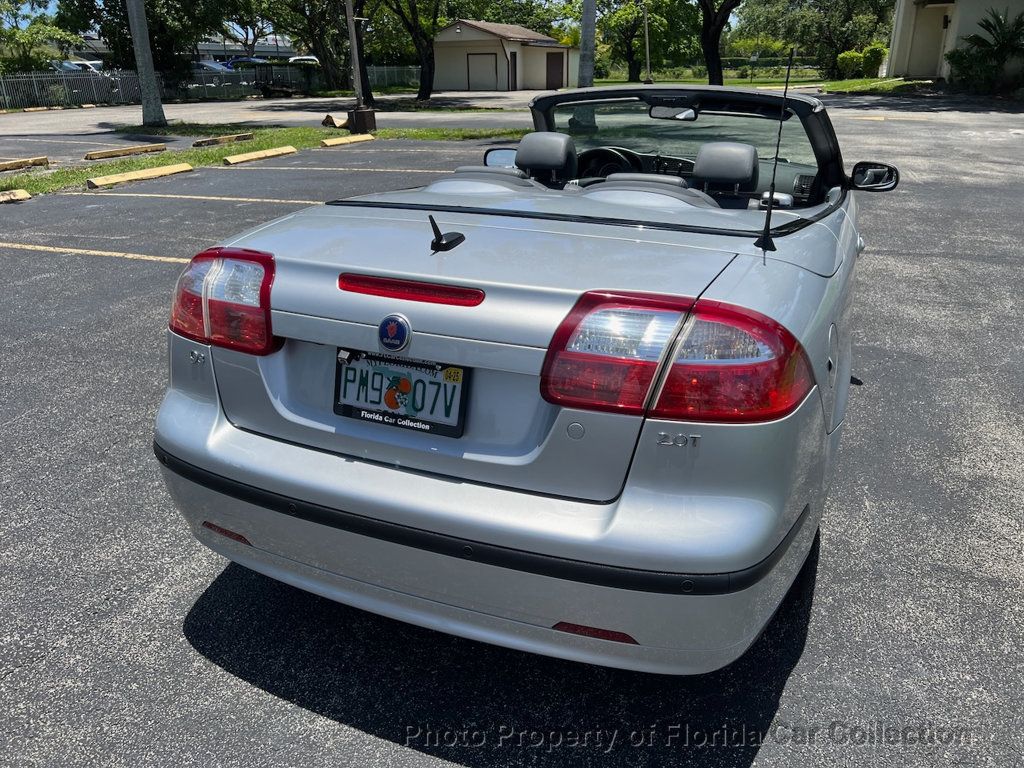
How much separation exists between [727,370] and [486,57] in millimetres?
54635

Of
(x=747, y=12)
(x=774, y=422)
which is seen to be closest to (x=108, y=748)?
(x=774, y=422)

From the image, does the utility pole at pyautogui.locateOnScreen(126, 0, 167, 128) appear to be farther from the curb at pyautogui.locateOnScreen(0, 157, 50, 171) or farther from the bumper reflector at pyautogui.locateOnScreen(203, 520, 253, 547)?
the bumper reflector at pyautogui.locateOnScreen(203, 520, 253, 547)

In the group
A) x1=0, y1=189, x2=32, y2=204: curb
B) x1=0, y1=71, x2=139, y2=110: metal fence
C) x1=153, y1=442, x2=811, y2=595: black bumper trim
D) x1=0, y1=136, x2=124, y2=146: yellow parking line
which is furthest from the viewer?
x1=0, y1=71, x2=139, y2=110: metal fence

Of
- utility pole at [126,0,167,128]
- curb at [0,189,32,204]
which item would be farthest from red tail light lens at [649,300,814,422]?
utility pole at [126,0,167,128]

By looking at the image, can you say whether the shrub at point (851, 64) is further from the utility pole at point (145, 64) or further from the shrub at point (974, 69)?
the utility pole at point (145, 64)

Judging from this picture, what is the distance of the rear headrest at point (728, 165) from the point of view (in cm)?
312

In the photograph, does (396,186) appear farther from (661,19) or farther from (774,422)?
(661,19)

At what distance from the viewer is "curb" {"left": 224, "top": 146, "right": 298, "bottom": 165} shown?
1386 centimetres

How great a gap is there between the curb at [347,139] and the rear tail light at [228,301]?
1535 cm

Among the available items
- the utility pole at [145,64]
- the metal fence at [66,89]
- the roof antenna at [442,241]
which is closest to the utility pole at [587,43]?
the utility pole at [145,64]

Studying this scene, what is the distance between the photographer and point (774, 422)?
6.02 feet

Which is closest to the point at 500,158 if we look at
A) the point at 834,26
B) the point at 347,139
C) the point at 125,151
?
the point at 125,151

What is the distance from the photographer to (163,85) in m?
37.8

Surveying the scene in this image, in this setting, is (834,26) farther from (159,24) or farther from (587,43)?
(587,43)
